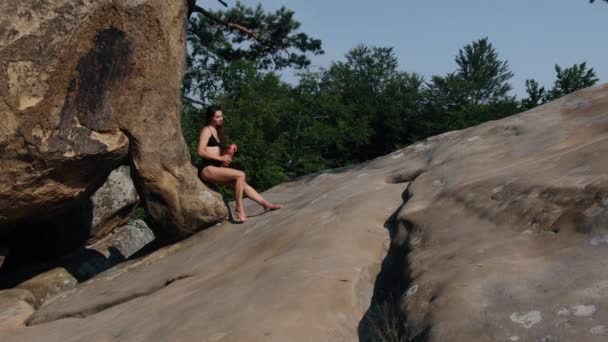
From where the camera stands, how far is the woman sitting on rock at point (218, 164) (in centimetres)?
812

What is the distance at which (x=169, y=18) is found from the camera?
8039 mm

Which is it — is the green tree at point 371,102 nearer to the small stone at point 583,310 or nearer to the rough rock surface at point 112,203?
the rough rock surface at point 112,203

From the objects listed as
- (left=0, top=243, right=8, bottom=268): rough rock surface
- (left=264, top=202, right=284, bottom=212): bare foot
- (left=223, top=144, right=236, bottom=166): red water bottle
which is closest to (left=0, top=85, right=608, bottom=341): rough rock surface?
(left=264, top=202, right=284, bottom=212): bare foot

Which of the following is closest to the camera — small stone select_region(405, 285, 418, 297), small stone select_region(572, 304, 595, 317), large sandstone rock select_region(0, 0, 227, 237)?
small stone select_region(572, 304, 595, 317)

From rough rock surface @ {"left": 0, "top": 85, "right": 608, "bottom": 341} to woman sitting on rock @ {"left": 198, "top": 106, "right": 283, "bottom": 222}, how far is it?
451mm

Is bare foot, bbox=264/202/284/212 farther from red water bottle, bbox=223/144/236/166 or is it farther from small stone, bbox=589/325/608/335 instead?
small stone, bbox=589/325/608/335

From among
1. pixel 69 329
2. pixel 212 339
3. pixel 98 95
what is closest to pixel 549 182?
pixel 212 339

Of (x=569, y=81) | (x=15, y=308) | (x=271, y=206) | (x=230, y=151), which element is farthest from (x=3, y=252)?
(x=569, y=81)

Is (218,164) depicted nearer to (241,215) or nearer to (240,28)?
(241,215)

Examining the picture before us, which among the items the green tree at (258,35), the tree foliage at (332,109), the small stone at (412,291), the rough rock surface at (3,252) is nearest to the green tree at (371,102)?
the tree foliage at (332,109)

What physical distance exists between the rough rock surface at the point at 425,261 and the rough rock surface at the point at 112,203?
374cm

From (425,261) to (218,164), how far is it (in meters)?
Result: 4.39

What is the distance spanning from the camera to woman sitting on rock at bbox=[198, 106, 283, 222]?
320 inches

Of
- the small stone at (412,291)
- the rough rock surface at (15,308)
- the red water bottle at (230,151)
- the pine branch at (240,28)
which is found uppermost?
the pine branch at (240,28)
